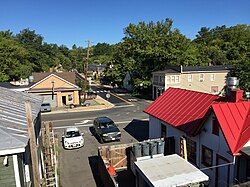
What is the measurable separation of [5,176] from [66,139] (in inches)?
509

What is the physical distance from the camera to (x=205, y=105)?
14922 mm

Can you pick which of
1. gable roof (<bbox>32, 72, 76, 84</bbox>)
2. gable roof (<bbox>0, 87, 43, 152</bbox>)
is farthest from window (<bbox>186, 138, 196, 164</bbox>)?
gable roof (<bbox>32, 72, 76, 84</bbox>)

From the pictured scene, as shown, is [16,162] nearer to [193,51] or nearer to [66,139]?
[66,139]

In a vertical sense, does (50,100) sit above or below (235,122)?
below

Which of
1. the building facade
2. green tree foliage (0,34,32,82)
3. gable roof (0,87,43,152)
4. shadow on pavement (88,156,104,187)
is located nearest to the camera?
gable roof (0,87,43,152)

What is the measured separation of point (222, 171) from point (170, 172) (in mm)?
3302

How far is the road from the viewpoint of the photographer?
1404 centimetres

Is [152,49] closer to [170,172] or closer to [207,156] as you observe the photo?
[207,156]

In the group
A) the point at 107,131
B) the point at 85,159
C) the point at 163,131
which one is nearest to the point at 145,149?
the point at 163,131

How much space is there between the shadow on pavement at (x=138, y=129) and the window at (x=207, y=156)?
813 centimetres

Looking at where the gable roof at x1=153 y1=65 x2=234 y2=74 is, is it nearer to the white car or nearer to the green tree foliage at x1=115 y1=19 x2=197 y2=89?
the green tree foliage at x1=115 y1=19 x2=197 y2=89

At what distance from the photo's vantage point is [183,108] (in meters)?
16.3

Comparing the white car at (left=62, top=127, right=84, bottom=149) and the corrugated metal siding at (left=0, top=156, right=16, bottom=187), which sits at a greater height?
the corrugated metal siding at (left=0, top=156, right=16, bottom=187)

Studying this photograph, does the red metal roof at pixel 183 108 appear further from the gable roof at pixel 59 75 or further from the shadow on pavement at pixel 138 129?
the gable roof at pixel 59 75
